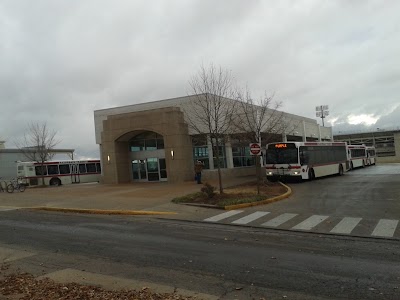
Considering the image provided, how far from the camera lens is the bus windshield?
93.0 feet

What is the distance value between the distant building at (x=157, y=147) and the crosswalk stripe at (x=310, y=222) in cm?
2011

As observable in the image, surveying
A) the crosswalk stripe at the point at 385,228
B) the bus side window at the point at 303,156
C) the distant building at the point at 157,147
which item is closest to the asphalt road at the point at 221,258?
the crosswalk stripe at the point at 385,228

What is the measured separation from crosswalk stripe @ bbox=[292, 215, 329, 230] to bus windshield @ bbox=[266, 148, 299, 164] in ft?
49.1

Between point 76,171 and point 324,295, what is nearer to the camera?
point 324,295

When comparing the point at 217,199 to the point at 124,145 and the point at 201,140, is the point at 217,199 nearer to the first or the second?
the point at 201,140

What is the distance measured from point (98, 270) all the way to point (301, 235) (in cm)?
566

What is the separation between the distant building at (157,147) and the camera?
33.2 meters

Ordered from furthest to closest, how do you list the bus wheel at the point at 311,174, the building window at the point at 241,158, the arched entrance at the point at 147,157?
1. the building window at the point at 241,158
2. the arched entrance at the point at 147,157
3. the bus wheel at the point at 311,174

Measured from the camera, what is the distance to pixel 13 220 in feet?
49.6

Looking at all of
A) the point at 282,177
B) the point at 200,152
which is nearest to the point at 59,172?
the point at 200,152

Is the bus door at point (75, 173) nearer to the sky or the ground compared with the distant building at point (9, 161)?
nearer to the ground

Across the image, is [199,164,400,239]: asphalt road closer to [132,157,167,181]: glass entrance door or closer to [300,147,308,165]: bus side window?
[300,147,308,165]: bus side window

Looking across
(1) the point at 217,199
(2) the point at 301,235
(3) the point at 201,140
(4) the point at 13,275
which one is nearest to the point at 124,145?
(3) the point at 201,140

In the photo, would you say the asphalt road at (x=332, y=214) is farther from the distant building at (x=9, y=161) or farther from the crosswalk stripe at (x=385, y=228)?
the distant building at (x=9, y=161)
